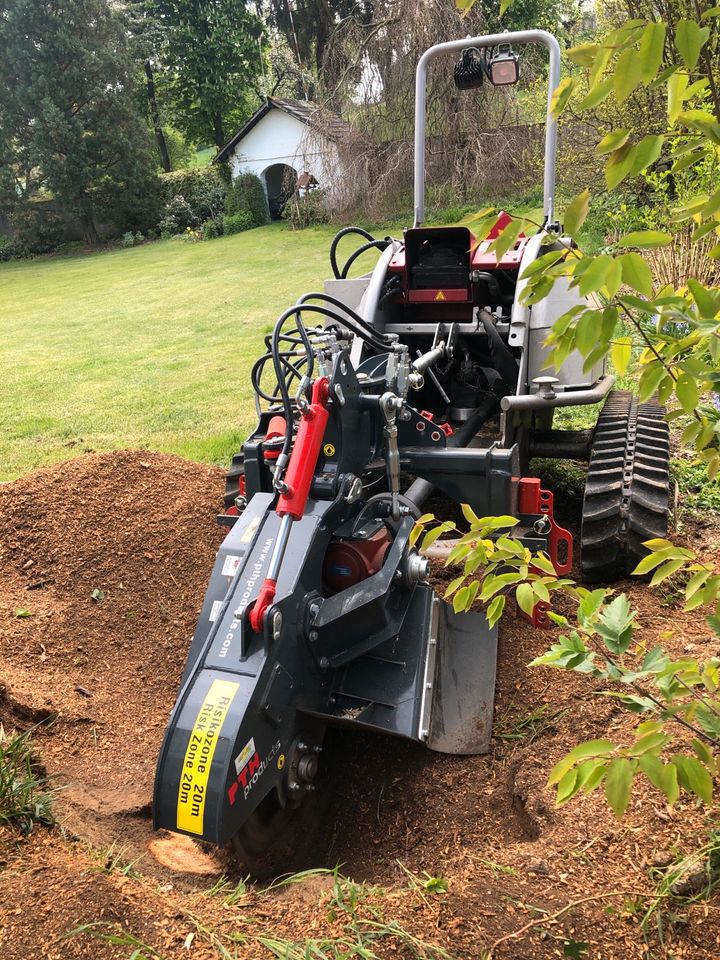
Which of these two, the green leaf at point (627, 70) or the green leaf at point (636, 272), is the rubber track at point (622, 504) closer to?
the green leaf at point (636, 272)

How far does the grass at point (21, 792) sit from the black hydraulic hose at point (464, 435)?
194 cm

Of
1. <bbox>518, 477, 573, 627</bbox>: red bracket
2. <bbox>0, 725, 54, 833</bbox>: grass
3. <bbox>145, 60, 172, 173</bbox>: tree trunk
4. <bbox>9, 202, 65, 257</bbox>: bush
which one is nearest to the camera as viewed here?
<bbox>0, 725, 54, 833</bbox>: grass

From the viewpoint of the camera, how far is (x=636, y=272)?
1.25m

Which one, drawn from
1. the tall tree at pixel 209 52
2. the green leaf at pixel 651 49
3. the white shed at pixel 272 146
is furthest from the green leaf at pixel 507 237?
the tall tree at pixel 209 52

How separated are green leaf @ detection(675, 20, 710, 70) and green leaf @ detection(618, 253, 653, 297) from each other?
0.91 feet

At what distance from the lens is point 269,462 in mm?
3242

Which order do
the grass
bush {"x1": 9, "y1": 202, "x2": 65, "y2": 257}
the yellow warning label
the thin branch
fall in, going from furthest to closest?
1. bush {"x1": 9, "y1": 202, "x2": 65, "y2": 257}
2. the grass
3. the yellow warning label
4. the thin branch

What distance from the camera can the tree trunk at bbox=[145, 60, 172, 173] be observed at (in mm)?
36250

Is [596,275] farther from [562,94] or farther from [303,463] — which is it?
[303,463]

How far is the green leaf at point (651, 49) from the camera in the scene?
44.3 inches

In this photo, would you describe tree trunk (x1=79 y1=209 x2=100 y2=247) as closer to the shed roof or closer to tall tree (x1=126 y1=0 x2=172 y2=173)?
the shed roof

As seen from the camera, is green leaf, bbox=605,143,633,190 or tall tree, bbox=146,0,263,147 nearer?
green leaf, bbox=605,143,633,190

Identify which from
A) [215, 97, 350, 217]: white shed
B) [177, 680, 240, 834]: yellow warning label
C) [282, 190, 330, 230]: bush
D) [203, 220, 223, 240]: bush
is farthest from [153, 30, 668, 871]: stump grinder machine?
[203, 220, 223, 240]: bush

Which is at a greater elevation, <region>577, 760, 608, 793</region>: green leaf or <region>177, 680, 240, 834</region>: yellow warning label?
<region>577, 760, 608, 793</region>: green leaf
